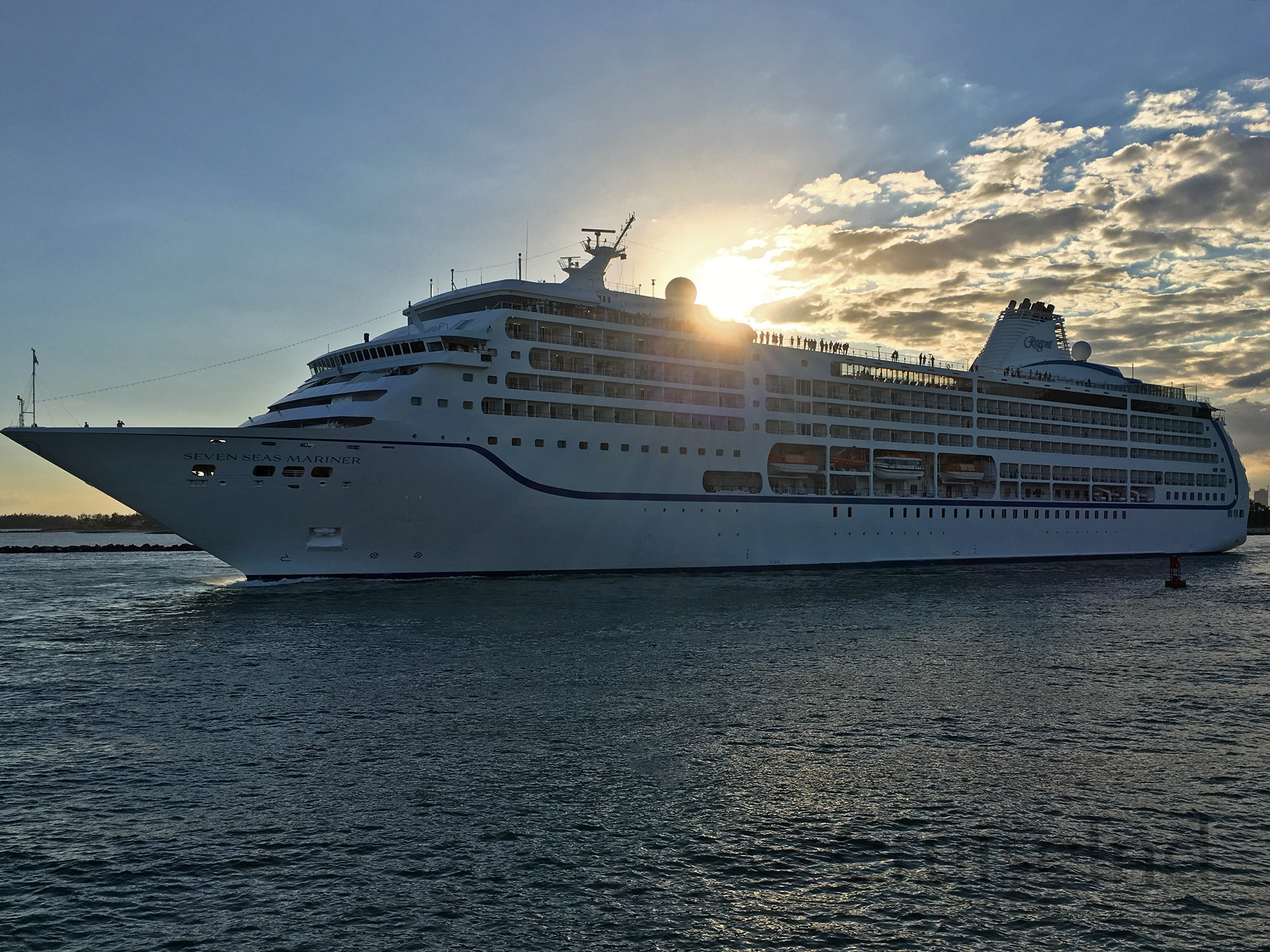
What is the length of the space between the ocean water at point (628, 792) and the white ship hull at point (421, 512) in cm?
932

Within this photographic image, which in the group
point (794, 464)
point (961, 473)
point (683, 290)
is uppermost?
point (683, 290)

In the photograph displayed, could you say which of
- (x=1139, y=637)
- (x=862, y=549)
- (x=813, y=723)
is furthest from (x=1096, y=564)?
(x=813, y=723)

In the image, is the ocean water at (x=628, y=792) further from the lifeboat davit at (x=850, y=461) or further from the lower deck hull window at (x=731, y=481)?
the lifeboat davit at (x=850, y=461)

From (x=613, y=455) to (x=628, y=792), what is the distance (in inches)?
1159

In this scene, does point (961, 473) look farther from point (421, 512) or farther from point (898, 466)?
point (421, 512)

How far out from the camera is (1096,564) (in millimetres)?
59344

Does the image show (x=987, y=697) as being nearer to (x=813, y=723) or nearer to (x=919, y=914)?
(x=813, y=723)

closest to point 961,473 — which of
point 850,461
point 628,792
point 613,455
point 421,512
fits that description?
point 850,461

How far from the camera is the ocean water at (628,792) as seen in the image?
7078mm

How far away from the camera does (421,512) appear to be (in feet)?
111

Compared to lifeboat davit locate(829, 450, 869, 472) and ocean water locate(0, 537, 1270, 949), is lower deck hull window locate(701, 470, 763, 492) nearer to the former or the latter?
lifeboat davit locate(829, 450, 869, 472)

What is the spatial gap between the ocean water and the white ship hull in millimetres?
9315

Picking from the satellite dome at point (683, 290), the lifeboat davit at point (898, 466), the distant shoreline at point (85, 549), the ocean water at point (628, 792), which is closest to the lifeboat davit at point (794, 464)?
the lifeboat davit at point (898, 466)

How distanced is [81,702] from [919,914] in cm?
1518
